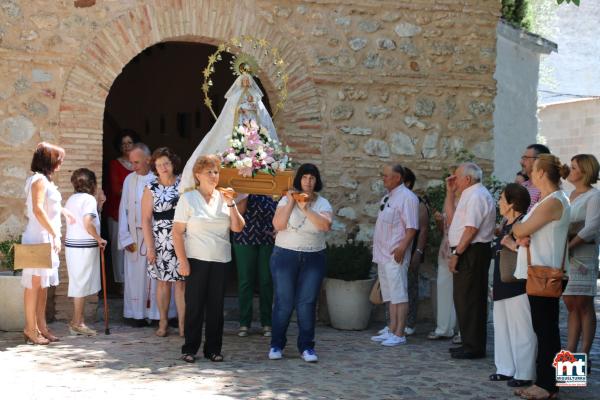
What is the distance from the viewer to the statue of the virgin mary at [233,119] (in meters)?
7.94

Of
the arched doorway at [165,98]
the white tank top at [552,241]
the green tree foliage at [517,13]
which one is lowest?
the white tank top at [552,241]

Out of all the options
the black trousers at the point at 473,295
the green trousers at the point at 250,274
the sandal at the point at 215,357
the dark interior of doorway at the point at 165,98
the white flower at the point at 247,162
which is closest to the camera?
the sandal at the point at 215,357

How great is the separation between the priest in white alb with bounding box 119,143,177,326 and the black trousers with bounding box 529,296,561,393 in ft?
12.8

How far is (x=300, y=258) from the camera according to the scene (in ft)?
23.7

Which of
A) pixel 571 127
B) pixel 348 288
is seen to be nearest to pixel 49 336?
pixel 348 288

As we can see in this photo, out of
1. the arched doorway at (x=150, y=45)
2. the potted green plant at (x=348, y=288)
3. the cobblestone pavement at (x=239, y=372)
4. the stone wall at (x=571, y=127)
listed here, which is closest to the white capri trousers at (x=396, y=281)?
the cobblestone pavement at (x=239, y=372)

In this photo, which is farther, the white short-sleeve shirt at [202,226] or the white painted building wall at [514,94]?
the white painted building wall at [514,94]

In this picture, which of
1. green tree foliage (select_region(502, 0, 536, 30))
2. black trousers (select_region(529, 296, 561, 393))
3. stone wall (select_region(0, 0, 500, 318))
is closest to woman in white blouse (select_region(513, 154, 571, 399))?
black trousers (select_region(529, 296, 561, 393))

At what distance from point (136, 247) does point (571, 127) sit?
17.1m

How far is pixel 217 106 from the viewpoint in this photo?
1339cm

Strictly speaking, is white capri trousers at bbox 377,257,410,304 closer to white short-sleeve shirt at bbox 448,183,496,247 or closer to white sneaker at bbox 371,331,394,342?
A: white sneaker at bbox 371,331,394,342

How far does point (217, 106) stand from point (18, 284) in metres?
5.89

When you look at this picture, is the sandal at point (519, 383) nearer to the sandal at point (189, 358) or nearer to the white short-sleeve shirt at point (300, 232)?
the white short-sleeve shirt at point (300, 232)

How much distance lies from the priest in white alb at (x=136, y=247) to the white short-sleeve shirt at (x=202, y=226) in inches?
71.7
